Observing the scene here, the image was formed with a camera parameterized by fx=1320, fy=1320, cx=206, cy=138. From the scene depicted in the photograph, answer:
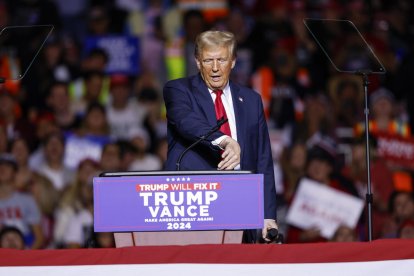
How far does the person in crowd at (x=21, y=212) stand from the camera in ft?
31.7

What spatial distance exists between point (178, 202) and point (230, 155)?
0.42 meters

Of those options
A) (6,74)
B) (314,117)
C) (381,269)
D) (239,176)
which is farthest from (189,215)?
(6,74)

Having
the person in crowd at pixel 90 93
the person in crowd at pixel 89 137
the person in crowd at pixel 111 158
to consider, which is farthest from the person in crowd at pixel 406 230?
the person in crowd at pixel 90 93

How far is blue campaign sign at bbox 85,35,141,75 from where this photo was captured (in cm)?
1204

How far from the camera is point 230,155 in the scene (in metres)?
5.68

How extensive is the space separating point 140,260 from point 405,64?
701 centimetres

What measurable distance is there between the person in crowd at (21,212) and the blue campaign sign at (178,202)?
4336 mm

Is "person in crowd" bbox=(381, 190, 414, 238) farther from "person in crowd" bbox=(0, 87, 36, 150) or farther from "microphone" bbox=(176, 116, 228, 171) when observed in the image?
"microphone" bbox=(176, 116, 228, 171)

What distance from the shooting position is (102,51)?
1201 cm

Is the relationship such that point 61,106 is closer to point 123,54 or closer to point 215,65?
point 123,54

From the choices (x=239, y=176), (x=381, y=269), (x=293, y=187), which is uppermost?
(x=239, y=176)

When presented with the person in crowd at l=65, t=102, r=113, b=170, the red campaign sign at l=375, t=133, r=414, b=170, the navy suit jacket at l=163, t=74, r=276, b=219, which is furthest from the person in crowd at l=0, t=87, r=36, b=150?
the navy suit jacket at l=163, t=74, r=276, b=219

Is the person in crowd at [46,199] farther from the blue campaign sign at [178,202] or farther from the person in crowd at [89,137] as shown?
the blue campaign sign at [178,202]

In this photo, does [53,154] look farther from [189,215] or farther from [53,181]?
[189,215]
